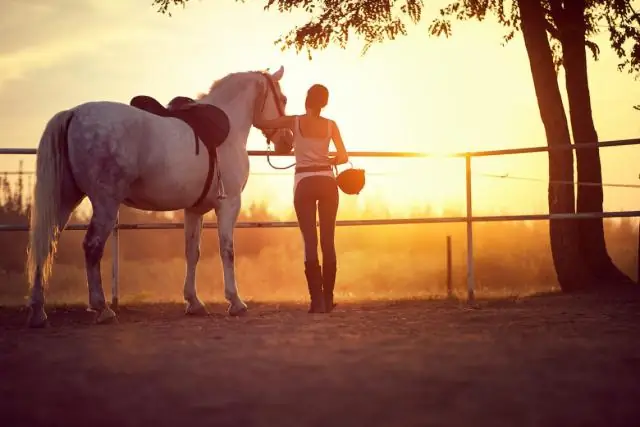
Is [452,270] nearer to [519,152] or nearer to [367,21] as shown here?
[519,152]

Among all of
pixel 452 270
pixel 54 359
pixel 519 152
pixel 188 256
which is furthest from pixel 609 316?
pixel 452 270

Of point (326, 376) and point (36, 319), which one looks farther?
point (36, 319)

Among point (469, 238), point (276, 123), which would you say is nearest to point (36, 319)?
Result: point (276, 123)

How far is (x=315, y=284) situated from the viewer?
6.50m

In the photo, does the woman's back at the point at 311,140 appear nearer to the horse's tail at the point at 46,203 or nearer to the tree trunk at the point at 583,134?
the horse's tail at the point at 46,203

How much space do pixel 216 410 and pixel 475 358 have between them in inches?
53.9

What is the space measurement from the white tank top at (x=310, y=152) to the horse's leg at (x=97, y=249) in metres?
1.51

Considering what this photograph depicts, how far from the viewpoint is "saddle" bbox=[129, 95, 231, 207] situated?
655 centimetres

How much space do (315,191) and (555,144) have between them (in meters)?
4.85

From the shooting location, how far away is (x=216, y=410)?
8.67 ft

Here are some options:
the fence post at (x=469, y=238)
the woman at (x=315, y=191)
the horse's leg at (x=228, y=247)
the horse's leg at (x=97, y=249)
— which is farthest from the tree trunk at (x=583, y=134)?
the horse's leg at (x=97, y=249)

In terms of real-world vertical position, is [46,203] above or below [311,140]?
below

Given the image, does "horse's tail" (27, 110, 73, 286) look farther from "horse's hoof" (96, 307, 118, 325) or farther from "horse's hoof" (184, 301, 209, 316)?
"horse's hoof" (184, 301, 209, 316)

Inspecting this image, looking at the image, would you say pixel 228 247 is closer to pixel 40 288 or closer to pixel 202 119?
pixel 202 119
